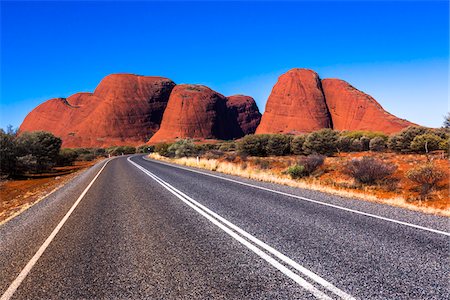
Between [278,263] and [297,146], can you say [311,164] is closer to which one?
[278,263]

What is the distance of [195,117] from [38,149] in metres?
84.2

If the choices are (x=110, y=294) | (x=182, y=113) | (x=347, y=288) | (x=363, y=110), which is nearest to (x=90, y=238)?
(x=110, y=294)

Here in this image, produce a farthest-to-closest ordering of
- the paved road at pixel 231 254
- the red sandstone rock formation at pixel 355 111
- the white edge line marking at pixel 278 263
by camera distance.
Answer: the red sandstone rock formation at pixel 355 111 < the paved road at pixel 231 254 < the white edge line marking at pixel 278 263

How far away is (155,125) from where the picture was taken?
402ft

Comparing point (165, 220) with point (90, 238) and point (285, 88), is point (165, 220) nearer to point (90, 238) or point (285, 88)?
point (90, 238)

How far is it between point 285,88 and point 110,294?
112 meters

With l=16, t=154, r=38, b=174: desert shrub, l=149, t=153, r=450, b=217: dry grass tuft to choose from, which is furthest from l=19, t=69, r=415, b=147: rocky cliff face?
l=149, t=153, r=450, b=217: dry grass tuft

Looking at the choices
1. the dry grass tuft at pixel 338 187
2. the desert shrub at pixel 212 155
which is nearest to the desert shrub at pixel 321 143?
the desert shrub at pixel 212 155

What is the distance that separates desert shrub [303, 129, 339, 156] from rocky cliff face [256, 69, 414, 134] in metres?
56.7

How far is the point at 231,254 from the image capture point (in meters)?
4.23

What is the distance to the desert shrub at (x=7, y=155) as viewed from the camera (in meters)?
29.1

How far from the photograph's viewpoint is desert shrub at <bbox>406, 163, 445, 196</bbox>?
46.4ft

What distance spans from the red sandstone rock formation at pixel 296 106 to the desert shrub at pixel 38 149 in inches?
2888

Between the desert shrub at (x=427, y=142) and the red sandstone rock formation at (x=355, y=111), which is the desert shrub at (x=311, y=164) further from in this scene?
the red sandstone rock formation at (x=355, y=111)
